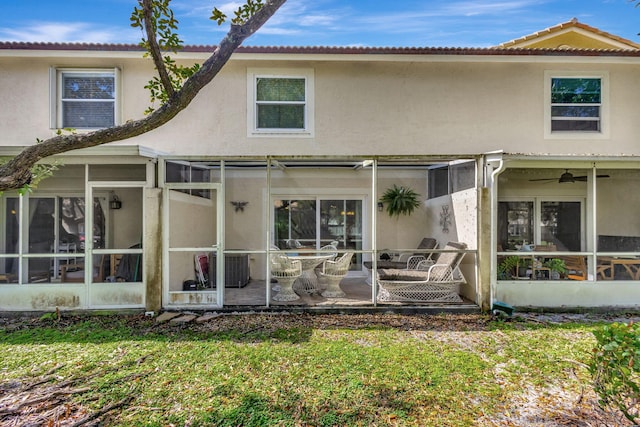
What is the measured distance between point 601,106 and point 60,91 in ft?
45.8

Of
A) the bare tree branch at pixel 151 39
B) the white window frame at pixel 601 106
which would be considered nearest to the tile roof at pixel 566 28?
the white window frame at pixel 601 106

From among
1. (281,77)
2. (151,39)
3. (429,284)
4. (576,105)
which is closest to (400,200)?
(429,284)

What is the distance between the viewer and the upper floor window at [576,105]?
9062mm

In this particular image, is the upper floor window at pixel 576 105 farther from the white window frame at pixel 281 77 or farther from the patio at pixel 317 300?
the white window frame at pixel 281 77

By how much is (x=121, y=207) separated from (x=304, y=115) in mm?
4875

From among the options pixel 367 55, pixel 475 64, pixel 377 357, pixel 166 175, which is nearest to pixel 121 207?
pixel 166 175

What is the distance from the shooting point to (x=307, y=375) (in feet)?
14.7

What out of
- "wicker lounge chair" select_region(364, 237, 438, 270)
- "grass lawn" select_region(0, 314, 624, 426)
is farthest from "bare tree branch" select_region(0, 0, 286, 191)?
"wicker lounge chair" select_region(364, 237, 438, 270)

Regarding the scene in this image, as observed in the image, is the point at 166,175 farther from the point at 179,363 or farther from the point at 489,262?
the point at 489,262

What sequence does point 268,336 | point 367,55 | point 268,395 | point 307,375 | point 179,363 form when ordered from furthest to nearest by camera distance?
point 367,55 → point 268,336 → point 179,363 → point 307,375 → point 268,395

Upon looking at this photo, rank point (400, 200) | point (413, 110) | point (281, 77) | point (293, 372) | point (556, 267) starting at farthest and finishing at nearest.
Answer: point (400, 200)
point (413, 110)
point (281, 77)
point (556, 267)
point (293, 372)

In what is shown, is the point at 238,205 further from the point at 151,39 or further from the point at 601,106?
the point at 601,106

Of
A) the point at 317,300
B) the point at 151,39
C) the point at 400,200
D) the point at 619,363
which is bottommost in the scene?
the point at 317,300

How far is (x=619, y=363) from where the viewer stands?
9.45 feet
